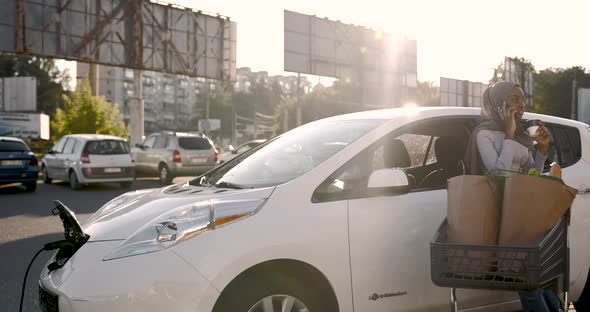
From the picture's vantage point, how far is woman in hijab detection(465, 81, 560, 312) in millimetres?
3963

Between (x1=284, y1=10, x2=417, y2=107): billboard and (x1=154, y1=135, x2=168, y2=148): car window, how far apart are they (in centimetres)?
970

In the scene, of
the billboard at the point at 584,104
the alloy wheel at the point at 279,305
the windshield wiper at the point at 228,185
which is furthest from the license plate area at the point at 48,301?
the billboard at the point at 584,104

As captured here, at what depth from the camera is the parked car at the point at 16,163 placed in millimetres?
17172

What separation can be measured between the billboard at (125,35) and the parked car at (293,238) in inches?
1104

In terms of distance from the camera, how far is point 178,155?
2108cm

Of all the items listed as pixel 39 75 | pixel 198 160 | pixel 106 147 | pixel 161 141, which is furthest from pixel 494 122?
pixel 39 75

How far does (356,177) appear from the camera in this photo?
13.1ft

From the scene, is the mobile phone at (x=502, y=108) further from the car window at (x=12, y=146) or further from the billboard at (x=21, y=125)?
the billboard at (x=21, y=125)

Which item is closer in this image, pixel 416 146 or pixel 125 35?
pixel 416 146

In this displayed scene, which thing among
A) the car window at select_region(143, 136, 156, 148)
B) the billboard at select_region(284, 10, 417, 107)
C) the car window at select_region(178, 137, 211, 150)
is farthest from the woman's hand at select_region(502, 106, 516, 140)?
the billboard at select_region(284, 10, 417, 107)

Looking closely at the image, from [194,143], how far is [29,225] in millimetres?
10623

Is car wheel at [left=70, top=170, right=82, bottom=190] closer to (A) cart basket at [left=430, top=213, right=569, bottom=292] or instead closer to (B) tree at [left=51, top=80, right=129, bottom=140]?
(A) cart basket at [left=430, top=213, right=569, bottom=292]

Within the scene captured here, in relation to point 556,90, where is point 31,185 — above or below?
below

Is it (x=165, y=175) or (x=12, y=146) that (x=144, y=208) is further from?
(x=165, y=175)
